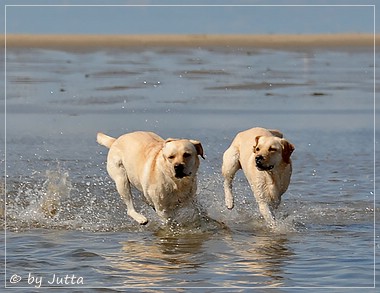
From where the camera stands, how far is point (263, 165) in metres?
9.56

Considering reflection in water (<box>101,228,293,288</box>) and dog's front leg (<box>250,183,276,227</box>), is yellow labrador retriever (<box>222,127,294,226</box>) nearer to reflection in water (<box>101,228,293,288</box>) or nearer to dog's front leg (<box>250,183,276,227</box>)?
dog's front leg (<box>250,183,276,227</box>)

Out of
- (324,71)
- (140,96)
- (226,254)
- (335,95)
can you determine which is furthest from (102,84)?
(226,254)

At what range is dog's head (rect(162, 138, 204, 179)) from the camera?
29.6ft

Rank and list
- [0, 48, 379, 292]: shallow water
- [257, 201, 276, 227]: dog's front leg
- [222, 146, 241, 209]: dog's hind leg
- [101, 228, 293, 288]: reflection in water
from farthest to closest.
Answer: [222, 146, 241, 209]: dog's hind leg
[257, 201, 276, 227]: dog's front leg
[0, 48, 379, 292]: shallow water
[101, 228, 293, 288]: reflection in water

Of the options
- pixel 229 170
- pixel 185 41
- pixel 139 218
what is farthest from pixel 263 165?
pixel 185 41

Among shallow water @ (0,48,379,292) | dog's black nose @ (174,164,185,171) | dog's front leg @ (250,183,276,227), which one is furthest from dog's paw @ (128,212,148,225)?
dog's front leg @ (250,183,276,227)

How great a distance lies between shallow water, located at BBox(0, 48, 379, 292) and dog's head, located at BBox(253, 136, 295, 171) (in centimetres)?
59

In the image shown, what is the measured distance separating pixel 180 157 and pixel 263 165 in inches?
35.9

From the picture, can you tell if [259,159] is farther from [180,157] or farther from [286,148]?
[180,157]

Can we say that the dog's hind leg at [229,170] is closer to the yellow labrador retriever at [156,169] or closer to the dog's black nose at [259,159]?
the yellow labrador retriever at [156,169]

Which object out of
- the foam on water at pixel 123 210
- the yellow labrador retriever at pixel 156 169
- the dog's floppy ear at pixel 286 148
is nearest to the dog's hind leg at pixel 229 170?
the foam on water at pixel 123 210

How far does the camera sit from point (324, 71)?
31.9 meters

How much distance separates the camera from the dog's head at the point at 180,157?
9.02m

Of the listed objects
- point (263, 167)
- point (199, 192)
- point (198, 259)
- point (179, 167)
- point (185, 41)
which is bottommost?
point (185, 41)
